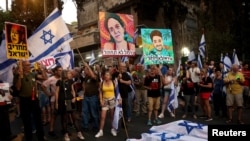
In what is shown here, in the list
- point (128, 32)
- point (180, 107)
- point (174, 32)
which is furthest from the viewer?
point (174, 32)

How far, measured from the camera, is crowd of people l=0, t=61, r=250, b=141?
839cm

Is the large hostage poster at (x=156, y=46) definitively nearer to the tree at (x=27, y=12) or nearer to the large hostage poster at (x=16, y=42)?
the large hostage poster at (x=16, y=42)

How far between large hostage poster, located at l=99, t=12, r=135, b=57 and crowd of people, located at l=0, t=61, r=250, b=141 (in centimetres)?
67

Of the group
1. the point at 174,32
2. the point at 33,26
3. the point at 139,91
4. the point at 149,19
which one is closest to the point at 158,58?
the point at 139,91

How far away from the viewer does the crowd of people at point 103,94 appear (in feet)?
27.5

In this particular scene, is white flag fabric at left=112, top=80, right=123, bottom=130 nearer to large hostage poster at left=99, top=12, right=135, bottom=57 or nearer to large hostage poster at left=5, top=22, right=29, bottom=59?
large hostage poster at left=99, top=12, right=135, bottom=57

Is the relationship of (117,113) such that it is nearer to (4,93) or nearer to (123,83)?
(123,83)

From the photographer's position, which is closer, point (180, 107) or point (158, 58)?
point (158, 58)

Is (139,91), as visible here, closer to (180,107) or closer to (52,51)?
(180,107)

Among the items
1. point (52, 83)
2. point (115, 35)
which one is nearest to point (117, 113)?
point (52, 83)

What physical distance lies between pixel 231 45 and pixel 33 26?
17931 millimetres

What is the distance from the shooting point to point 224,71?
13672mm

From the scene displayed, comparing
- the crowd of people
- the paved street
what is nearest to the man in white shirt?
the crowd of people

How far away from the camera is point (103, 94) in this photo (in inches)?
395
